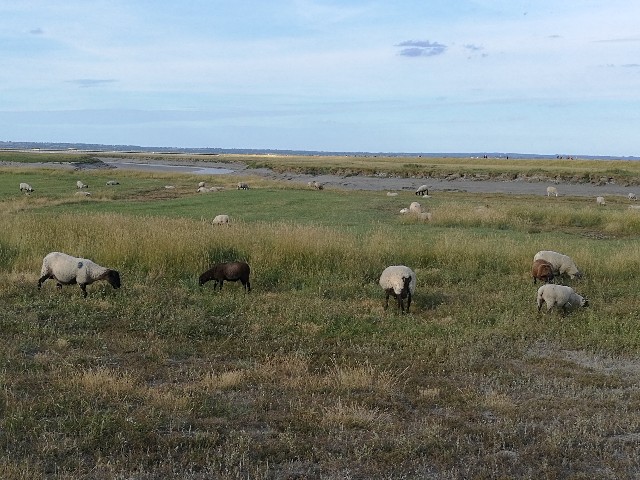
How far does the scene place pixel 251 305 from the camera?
12.7m

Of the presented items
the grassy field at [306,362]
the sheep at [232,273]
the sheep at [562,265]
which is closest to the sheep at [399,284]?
the grassy field at [306,362]

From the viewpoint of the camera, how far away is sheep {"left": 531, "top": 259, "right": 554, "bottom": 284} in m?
15.2

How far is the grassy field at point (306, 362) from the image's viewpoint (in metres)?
6.30

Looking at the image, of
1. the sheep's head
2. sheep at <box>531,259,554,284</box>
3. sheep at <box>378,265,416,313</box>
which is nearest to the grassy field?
the sheep's head

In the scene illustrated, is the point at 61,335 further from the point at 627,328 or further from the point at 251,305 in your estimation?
the point at 627,328

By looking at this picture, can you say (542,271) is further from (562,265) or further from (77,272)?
(77,272)

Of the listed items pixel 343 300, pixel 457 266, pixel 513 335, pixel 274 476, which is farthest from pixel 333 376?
pixel 457 266

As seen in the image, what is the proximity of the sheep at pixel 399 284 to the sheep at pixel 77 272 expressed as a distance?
5.63 metres

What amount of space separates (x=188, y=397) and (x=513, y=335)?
6077mm

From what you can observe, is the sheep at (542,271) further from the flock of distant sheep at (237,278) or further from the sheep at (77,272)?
the sheep at (77,272)

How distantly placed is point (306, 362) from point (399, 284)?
3814 millimetres

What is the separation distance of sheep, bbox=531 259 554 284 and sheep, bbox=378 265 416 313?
4098 millimetres

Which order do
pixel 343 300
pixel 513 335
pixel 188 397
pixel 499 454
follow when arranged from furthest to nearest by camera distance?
pixel 343 300
pixel 513 335
pixel 188 397
pixel 499 454

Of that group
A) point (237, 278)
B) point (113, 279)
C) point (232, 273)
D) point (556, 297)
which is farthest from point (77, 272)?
point (556, 297)
